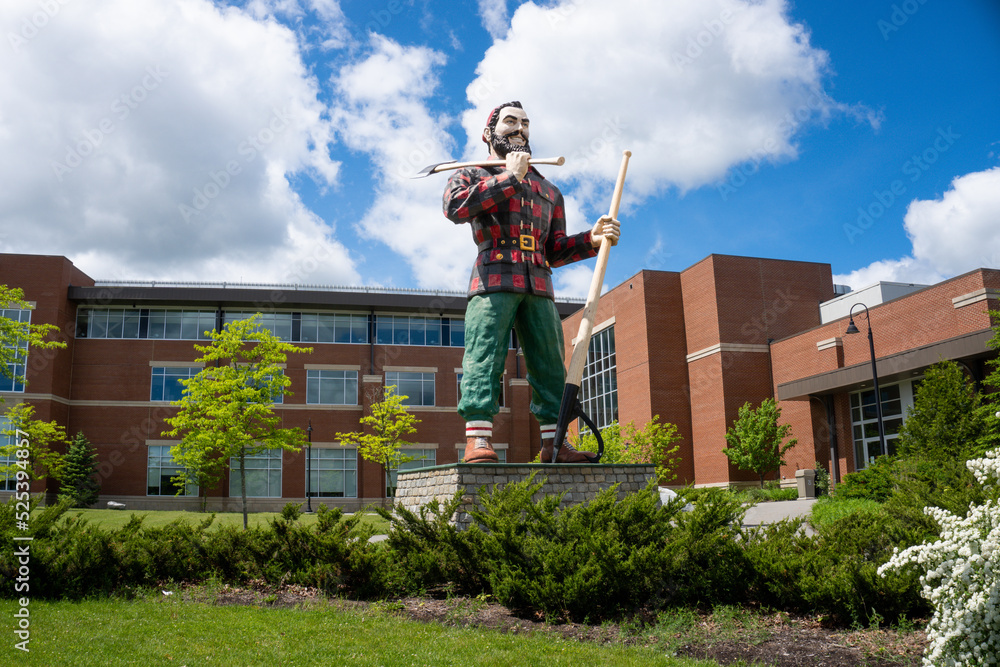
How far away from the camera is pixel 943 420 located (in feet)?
60.5

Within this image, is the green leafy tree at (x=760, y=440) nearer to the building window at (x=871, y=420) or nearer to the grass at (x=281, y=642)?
the building window at (x=871, y=420)

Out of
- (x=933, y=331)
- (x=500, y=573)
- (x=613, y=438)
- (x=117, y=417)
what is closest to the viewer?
(x=500, y=573)

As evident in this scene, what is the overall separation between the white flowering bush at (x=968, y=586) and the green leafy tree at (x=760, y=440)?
28.3 meters

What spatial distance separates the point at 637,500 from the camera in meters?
6.81

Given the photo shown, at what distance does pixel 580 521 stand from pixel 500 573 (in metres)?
0.82

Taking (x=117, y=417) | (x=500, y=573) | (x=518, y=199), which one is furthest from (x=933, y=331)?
(x=117, y=417)

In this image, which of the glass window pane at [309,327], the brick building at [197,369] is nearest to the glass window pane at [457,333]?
the brick building at [197,369]

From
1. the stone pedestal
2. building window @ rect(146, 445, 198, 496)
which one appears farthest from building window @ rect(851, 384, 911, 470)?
building window @ rect(146, 445, 198, 496)

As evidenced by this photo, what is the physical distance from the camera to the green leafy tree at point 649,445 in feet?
97.3

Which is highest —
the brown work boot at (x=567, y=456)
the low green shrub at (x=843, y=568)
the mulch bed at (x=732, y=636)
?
the brown work boot at (x=567, y=456)

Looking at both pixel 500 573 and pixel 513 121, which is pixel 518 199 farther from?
pixel 500 573

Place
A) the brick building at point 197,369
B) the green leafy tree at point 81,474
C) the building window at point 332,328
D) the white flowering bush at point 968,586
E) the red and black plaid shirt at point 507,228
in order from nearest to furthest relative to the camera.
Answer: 1. the white flowering bush at point 968,586
2. the red and black plaid shirt at point 507,228
3. the green leafy tree at point 81,474
4. the brick building at point 197,369
5. the building window at point 332,328

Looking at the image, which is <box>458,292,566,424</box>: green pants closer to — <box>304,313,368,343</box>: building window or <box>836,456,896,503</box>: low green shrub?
<box>836,456,896,503</box>: low green shrub

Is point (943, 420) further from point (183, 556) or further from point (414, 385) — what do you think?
point (414, 385)
